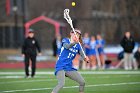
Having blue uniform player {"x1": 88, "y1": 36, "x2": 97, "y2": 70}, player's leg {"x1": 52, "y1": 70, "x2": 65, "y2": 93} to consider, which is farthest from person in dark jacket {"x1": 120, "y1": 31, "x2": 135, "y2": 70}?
player's leg {"x1": 52, "y1": 70, "x2": 65, "y2": 93}

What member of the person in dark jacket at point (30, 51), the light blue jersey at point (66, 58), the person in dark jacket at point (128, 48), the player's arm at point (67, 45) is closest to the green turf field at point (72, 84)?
the person in dark jacket at point (30, 51)

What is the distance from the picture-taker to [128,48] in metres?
36.1

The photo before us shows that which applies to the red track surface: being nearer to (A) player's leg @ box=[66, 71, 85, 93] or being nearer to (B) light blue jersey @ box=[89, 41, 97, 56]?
(B) light blue jersey @ box=[89, 41, 97, 56]

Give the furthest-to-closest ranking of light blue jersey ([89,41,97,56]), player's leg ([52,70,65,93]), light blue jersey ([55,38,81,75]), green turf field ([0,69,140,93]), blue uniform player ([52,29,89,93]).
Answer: light blue jersey ([89,41,97,56]), green turf field ([0,69,140,93]), light blue jersey ([55,38,81,75]), blue uniform player ([52,29,89,93]), player's leg ([52,70,65,93])

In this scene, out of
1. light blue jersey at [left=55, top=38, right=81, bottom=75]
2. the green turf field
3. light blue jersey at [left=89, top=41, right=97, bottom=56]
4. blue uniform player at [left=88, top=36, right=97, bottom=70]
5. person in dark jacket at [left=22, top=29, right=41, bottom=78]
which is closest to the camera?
light blue jersey at [left=55, top=38, right=81, bottom=75]

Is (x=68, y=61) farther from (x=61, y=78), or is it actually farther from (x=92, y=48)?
(x=92, y=48)

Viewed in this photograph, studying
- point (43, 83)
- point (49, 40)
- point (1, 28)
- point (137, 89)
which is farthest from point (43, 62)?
point (137, 89)

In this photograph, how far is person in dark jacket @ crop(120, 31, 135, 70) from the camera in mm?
36094

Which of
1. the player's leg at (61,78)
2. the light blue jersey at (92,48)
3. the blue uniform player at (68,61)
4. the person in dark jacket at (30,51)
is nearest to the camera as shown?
the player's leg at (61,78)

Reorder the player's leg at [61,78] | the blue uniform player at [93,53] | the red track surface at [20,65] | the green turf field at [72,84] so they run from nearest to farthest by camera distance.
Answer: the player's leg at [61,78] < the green turf field at [72,84] < the blue uniform player at [93,53] < the red track surface at [20,65]

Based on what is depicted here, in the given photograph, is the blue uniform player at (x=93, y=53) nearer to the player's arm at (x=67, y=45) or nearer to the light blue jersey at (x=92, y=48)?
the light blue jersey at (x=92, y=48)

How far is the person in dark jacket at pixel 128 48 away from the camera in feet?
118

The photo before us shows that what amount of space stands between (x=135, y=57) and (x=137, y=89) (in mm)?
14704

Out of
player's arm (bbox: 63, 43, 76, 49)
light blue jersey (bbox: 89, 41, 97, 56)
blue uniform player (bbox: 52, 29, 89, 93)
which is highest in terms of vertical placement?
player's arm (bbox: 63, 43, 76, 49)
